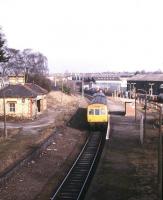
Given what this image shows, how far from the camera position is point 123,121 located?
4488 centimetres

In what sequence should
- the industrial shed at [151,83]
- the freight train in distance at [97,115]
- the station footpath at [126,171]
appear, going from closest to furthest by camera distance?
the station footpath at [126,171], the freight train in distance at [97,115], the industrial shed at [151,83]

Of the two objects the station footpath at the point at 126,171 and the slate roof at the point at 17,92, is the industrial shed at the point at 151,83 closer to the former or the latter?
the slate roof at the point at 17,92

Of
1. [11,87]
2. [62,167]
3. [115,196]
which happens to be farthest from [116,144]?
[11,87]

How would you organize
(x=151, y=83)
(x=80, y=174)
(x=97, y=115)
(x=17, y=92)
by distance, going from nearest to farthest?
1. (x=80, y=174)
2. (x=97, y=115)
3. (x=17, y=92)
4. (x=151, y=83)

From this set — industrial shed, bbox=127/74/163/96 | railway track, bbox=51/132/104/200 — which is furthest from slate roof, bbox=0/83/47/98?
industrial shed, bbox=127/74/163/96

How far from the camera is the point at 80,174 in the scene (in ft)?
77.3

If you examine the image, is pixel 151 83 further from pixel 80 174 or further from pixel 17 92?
pixel 80 174

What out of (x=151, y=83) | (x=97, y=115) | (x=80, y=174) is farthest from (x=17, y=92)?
(x=151, y=83)

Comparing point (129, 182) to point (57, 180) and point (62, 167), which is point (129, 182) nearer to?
point (57, 180)

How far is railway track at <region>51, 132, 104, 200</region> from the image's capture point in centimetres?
1944

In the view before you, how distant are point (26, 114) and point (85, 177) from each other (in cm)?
2277

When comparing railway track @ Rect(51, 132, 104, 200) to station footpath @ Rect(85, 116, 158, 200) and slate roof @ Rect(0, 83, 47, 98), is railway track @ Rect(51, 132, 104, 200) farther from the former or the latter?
slate roof @ Rect(0, 83, 47, 98)

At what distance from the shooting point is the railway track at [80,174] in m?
19.4

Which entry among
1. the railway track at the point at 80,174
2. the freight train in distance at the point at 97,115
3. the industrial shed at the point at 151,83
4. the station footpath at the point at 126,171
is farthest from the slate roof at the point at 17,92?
the industrial shed at the point at 151,83
